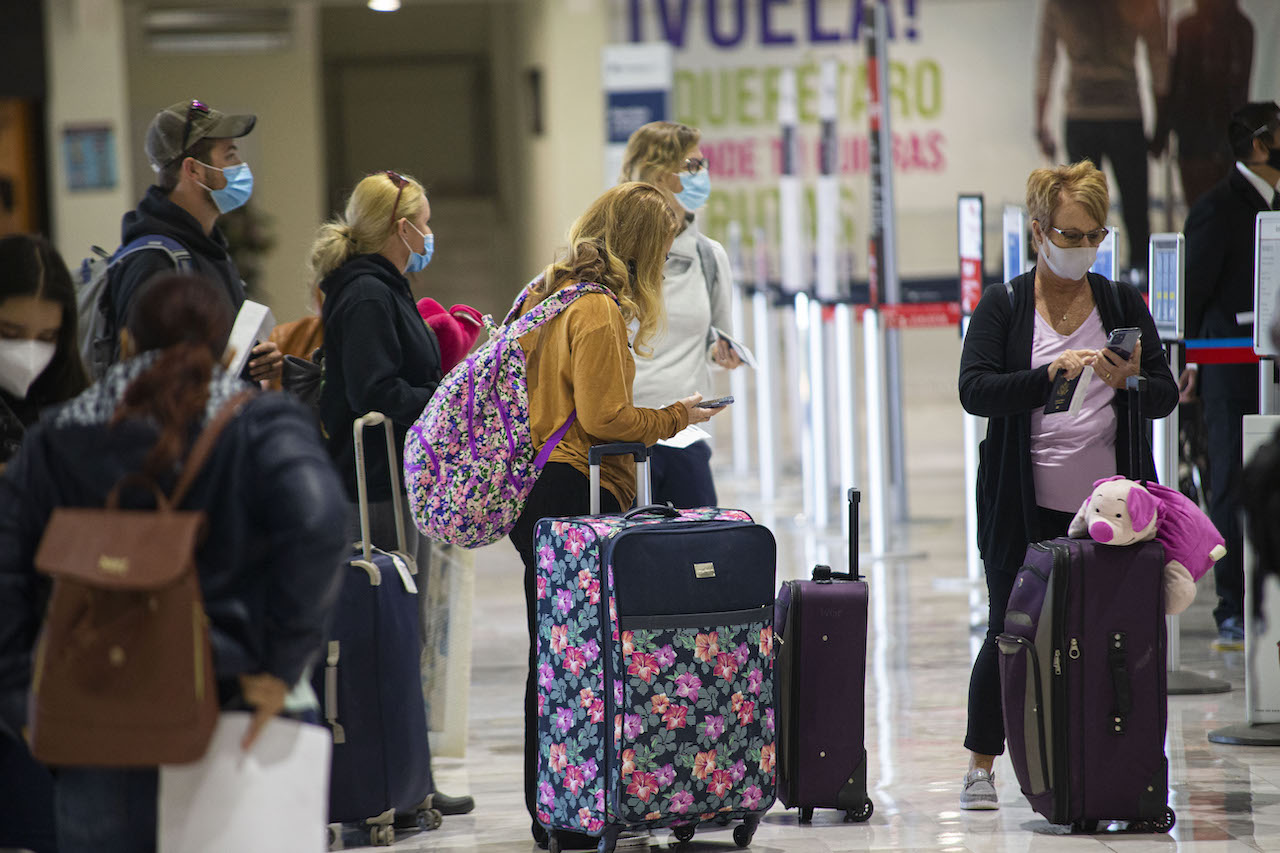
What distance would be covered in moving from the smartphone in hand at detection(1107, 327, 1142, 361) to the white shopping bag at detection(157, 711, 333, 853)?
73.2 inches

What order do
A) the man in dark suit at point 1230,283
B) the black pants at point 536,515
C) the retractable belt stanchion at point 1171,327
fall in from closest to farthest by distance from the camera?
the black pants at point 536,515, the retractable belt stanchion at point 1171,327, the man in dark suit at point 1230,283

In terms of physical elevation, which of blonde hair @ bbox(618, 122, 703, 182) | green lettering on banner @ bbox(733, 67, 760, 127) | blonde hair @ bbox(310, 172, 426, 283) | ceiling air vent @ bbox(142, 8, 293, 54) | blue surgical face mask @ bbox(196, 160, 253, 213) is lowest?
blonde hair @ bbox(310, 172, 426, 283)

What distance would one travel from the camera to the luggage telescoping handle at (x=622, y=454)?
303cm

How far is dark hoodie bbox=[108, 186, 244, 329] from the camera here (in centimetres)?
324

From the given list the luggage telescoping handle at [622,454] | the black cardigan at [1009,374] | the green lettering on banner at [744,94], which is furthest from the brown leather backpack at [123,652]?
the green lettering on banner at [744,94]

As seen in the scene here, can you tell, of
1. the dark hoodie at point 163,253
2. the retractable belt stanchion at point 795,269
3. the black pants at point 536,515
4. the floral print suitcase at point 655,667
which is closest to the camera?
the floral print suitcase at point 655,667

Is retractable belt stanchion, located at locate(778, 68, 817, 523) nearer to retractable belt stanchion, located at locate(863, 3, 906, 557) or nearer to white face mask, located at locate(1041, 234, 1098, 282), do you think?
retractable belt stanchion, located at locate(863, 3, 906, 557)

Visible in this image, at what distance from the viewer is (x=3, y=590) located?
6.35 ft

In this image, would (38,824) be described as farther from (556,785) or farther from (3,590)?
(556,785)

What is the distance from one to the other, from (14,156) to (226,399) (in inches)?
469

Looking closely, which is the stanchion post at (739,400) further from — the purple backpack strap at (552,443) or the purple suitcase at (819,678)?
the purple backpack strap at (552,443)

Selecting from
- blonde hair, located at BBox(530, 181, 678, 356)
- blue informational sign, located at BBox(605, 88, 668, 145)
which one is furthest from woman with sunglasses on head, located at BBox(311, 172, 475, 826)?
blue informational sign, located at BBox(605, 88, 668, 145)

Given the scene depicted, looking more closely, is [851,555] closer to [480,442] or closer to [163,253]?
[480,442]

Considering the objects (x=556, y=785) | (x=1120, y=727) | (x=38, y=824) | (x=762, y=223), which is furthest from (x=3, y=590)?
(x=762, y=223)
